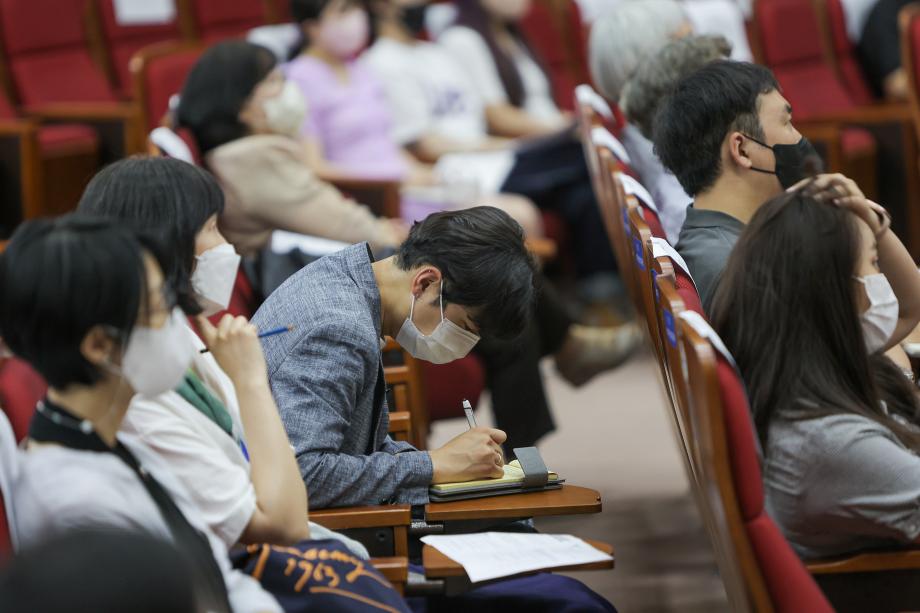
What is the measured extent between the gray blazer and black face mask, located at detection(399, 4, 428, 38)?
114 inches

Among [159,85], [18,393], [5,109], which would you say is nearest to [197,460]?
[18,393]

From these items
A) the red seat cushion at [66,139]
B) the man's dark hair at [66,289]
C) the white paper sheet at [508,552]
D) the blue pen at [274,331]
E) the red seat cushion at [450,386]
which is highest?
the man's dark hair at [66,289]

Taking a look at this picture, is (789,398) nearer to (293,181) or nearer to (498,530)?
(498,530)

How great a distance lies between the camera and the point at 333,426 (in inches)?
71.3

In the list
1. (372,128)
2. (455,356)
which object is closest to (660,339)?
(455,356)

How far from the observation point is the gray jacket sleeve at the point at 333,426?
178 centimetres

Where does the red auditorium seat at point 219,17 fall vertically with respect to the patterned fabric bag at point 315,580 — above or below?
below

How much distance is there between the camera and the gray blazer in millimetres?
1787

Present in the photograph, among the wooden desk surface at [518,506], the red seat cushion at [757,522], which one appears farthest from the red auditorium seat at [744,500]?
the wooden desk surface at [518,506]

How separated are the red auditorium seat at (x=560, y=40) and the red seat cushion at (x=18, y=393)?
3.86 m

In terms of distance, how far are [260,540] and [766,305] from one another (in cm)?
67

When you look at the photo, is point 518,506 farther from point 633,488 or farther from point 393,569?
point 633,488

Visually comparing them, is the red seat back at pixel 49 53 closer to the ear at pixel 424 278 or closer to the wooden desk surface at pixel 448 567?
the ear at pixel 424 278

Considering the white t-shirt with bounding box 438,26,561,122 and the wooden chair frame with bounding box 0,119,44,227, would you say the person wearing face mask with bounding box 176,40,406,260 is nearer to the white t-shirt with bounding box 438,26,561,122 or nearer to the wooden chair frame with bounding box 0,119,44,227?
the wooden chair frame with bounding box 0,119,44,227
